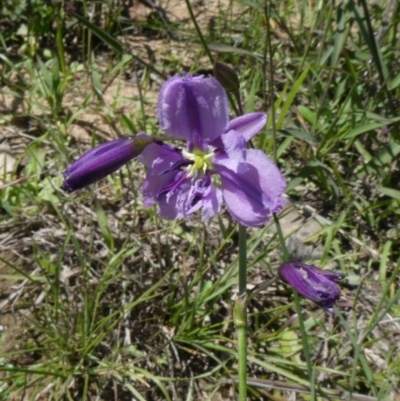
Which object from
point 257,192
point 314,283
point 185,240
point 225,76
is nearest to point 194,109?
point 225,76

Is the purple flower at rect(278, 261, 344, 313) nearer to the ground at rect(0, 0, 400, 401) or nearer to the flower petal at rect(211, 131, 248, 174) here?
the flower petal at rect(211, 131, 248, 174)

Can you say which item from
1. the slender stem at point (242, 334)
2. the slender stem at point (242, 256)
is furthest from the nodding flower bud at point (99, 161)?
the slender stem at point (242, 334)

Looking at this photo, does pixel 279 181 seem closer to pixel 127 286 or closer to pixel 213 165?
pixel 213 165

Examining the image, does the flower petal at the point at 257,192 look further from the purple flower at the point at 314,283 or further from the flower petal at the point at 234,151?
the purple flower at the point at 314,283

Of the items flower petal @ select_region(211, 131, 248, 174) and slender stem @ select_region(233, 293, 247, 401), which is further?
slender stem @ select_region(233, 293, 247, 401)

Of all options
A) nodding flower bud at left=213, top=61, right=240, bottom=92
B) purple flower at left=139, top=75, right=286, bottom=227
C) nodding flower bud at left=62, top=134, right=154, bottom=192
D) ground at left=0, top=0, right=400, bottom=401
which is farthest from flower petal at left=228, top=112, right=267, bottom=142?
ground at left=0, top=0, right=400, bottom=401

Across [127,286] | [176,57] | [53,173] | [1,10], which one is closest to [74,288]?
[127,286]
